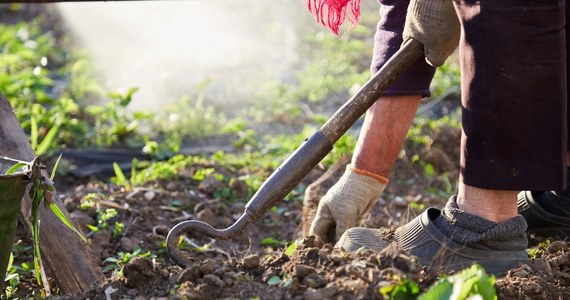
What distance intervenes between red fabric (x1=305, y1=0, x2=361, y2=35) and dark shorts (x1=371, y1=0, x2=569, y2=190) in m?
0.72

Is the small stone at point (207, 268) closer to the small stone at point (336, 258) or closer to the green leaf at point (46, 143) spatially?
the small stone at point (336, 258)

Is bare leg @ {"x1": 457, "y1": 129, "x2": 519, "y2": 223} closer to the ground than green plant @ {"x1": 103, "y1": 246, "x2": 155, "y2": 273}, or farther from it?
farther from it

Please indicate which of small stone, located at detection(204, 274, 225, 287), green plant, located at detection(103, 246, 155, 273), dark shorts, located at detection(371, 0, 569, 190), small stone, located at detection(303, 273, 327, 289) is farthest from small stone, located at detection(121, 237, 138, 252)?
dark shorts, located at detection(371, 0, 569, 190)

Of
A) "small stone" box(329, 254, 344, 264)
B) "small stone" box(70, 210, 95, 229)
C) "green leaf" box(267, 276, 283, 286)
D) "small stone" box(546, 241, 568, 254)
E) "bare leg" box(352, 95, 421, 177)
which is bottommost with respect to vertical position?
"small stone" box(546, 241, 568, 254)

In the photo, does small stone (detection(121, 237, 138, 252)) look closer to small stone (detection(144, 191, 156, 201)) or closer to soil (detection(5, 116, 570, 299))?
soil (detection(5, 116, 570, 299))

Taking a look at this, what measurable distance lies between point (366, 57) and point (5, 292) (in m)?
4.63

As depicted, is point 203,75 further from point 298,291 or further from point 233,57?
point 298,291

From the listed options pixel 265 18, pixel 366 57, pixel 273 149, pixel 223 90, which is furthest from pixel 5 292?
pixel 265 18

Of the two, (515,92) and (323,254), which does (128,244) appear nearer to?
(323,254)

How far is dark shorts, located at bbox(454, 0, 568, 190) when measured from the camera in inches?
90.9

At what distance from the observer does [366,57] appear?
22.7 ft

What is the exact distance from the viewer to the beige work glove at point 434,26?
2.63 meters

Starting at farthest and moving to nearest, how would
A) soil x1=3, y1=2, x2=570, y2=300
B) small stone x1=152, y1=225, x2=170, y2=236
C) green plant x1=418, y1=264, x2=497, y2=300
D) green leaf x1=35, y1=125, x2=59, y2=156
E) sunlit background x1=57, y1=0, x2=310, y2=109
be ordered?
sunlit background x1=57, y1=0, x2=310, y2=109 → green leaf x1=35, y1=125, x2=59, y2=156 → small stone x1=152, y1=225, x2=170, y2=236 → soil x1=3, y1=2, x2=570, y2=300 → green plant x1=418, y1=264, x2=497, y2=300

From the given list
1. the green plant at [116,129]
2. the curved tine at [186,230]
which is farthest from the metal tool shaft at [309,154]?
the green plant at [116,129]
